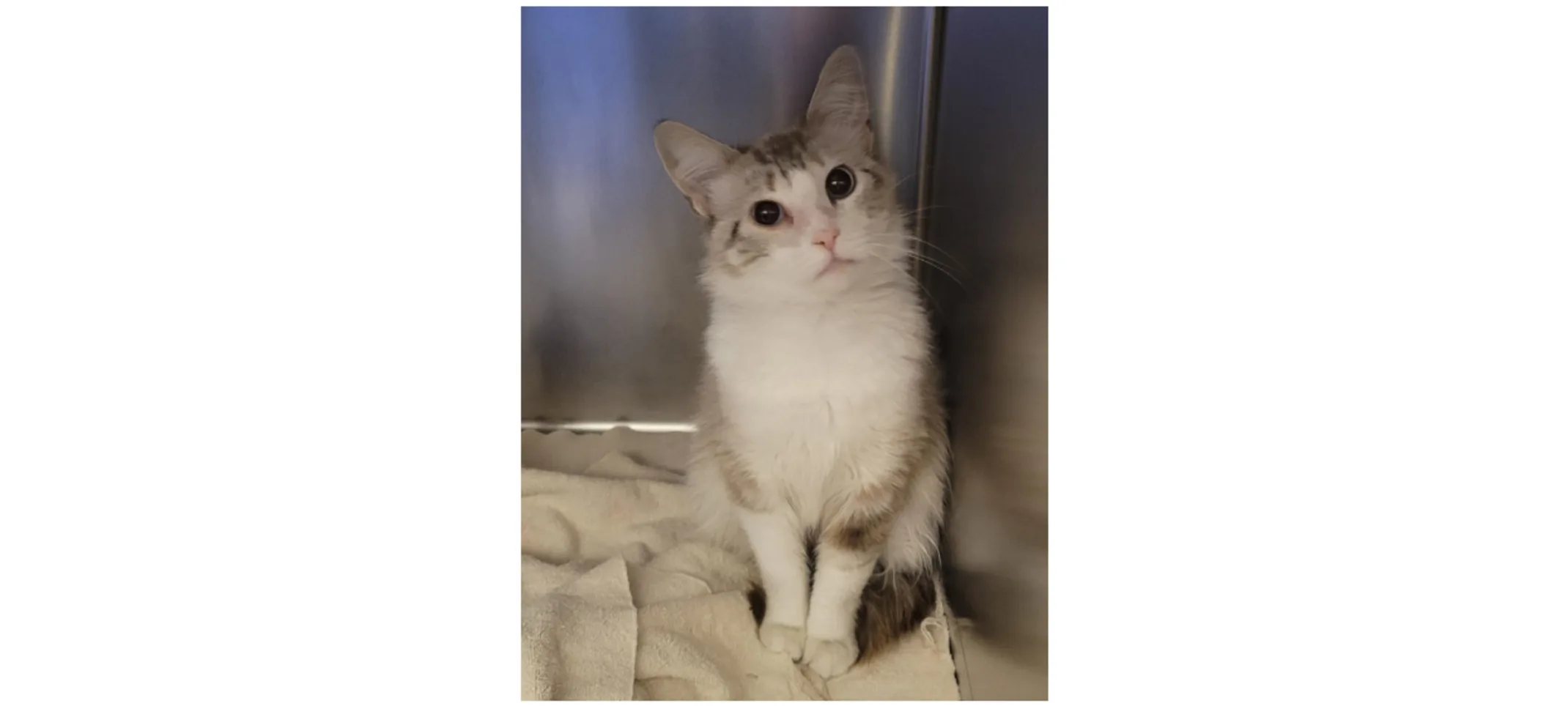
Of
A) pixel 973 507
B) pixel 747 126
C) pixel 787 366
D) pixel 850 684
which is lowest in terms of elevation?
pixel 850 684

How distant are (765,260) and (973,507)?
0.55m

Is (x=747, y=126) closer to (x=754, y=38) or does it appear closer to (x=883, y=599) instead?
(x=754, y=38)

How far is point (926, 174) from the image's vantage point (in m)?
1.44

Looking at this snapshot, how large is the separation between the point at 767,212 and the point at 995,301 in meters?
0.37

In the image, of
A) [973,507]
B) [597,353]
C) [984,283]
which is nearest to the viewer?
[984,283]

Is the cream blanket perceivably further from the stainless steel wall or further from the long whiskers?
the long whiskers

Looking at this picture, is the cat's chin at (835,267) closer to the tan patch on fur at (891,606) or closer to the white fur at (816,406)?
the white fur at (816,406)

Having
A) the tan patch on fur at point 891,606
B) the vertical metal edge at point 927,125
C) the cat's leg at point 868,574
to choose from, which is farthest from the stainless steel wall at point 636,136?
the tan patch on fur at point 891,606

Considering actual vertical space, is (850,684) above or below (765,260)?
below

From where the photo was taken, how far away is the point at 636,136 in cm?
131

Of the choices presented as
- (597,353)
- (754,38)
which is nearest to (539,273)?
(597,353)

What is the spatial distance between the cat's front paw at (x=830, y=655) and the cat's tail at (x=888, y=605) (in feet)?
0.06

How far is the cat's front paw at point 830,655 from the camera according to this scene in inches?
50.4

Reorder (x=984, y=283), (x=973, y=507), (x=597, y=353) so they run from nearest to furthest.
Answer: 1. (x=984, y=283)
2. (x=973, y=507)
3. (x=597, y=353)
